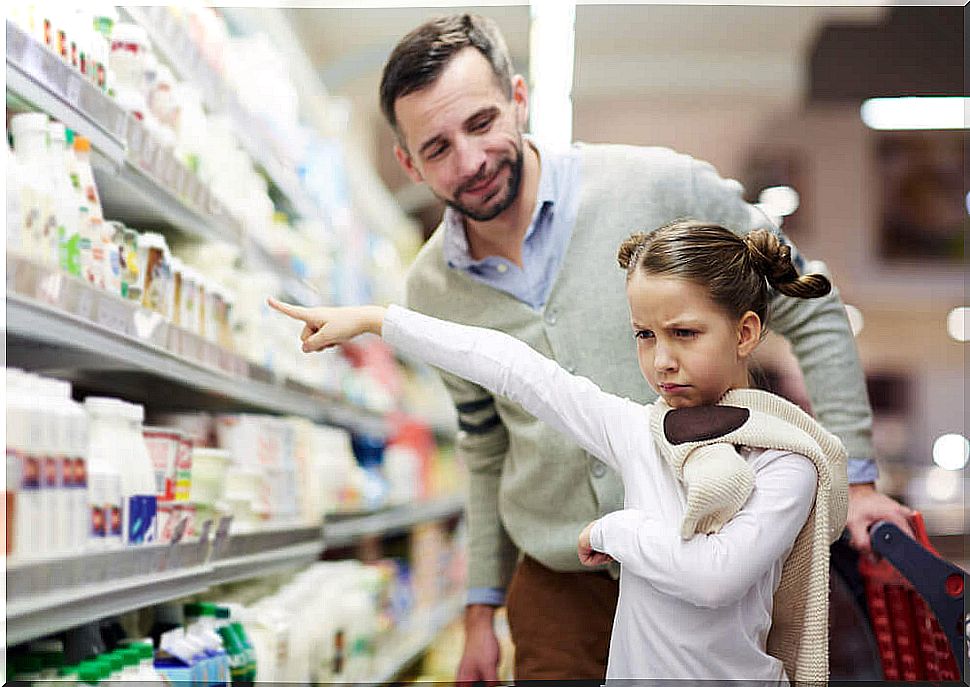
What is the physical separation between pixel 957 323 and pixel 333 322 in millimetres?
6933

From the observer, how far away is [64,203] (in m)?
1.66

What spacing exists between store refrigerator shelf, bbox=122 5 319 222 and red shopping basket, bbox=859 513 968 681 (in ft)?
5.21

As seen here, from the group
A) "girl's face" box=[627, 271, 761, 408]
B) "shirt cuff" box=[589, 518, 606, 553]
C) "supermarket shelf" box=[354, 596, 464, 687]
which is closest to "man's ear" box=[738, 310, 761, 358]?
"girl's face" box=[627, 271, 761, 408]

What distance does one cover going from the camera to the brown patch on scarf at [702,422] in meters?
1.51

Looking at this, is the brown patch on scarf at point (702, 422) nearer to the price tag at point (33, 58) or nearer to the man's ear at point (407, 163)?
the man's ear at point (407, 163)

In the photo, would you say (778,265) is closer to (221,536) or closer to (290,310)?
(290,310)

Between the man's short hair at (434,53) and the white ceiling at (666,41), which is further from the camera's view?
the white ceiling at (666,41)

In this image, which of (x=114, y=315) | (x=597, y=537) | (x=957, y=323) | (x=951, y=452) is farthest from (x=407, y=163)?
(x=951, y=452)

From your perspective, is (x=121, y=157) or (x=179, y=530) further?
(x=179, y=530)

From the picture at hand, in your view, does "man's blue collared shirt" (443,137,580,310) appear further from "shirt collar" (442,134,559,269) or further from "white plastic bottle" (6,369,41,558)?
"white plastic bottle" (6,369,41,558)

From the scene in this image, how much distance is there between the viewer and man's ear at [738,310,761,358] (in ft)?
5.14

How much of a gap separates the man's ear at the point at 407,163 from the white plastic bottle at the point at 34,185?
563 mm

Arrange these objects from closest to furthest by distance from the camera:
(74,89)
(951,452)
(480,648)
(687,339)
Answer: (687,339) < (74,89) < (480,648) < (951,452)

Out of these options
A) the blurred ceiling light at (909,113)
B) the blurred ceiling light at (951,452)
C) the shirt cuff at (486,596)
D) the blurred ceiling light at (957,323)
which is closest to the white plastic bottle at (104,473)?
the shirt cuff at (486,596)
